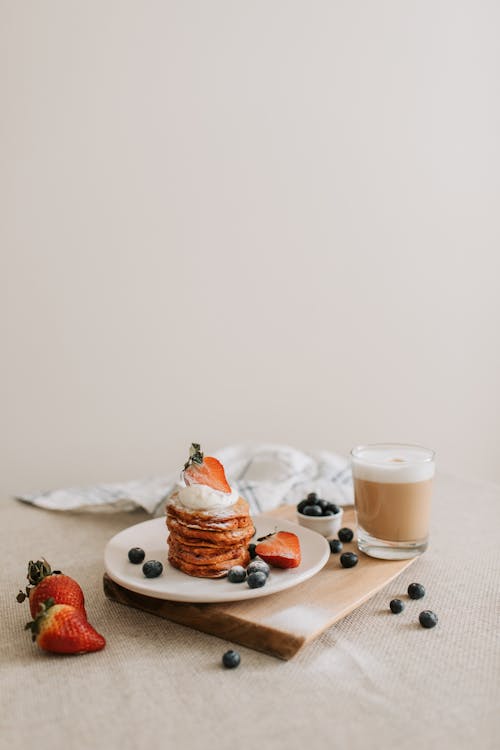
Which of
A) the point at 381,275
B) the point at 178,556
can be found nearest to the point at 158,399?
the point at 381,275

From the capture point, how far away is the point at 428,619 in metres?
1.12

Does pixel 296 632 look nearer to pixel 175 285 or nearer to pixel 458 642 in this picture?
pixel 458 642

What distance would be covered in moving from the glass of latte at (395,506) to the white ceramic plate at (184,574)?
136 mm

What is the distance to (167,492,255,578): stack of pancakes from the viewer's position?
1.22m

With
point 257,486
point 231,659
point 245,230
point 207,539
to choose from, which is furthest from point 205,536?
point 245,230

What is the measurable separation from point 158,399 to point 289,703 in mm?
1708

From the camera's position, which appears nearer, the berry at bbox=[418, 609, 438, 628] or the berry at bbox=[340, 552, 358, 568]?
the berry at bbox=[418, 609, 438, 628]

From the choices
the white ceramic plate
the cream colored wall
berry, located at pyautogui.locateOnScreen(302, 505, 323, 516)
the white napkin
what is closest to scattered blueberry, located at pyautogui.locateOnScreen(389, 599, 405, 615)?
the white ceramic plate

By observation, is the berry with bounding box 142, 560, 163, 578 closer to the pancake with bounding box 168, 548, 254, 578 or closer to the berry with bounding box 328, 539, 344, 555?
the pancake with bounding box 168, 548, 254, 578

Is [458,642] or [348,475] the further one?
[348,475]

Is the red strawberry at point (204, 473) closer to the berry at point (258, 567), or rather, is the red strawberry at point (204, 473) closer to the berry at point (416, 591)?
the berry at point (258, 567)

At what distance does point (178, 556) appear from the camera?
1257 mm

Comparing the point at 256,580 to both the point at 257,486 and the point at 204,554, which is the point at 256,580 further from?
the point at 257,486

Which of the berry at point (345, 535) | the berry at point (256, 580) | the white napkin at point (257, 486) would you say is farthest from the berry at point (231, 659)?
the white napkin at point (257, 486)
